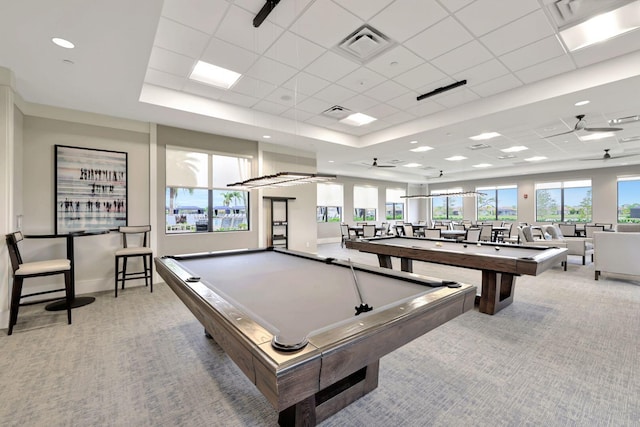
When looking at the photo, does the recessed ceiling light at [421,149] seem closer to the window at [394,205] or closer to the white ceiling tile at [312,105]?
the white ceiling tile at [312,105]

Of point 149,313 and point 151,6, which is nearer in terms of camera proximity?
point 151,6

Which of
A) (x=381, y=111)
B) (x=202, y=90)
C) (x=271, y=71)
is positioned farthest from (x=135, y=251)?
(x=381, y=111)

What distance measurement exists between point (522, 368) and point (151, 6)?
435 centimetres

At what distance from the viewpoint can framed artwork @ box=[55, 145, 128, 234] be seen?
434cm

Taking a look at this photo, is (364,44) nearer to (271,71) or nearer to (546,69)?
(271,71)

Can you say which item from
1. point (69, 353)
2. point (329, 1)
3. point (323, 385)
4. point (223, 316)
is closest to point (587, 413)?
point (323, 385)

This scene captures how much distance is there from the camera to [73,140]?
14.6 feet

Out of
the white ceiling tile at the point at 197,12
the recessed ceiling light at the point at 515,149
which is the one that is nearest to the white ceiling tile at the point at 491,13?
the white ceiling tile at the point at 197,12

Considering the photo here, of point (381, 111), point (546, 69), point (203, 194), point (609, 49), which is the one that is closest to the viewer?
point (609, 49)

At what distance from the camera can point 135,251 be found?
4.41m

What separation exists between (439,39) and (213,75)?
3.13 meters

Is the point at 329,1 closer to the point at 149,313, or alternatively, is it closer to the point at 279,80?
the point at 279,80

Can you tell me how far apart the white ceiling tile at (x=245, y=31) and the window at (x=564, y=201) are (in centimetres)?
1345

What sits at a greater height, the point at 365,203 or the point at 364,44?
the point at 364,44
